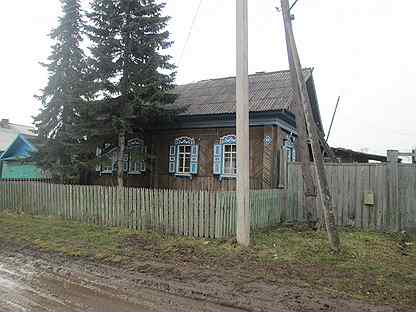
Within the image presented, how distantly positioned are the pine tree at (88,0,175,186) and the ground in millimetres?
5964

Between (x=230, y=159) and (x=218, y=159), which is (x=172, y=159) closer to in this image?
(x=218, y=159)

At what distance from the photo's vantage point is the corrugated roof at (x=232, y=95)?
15766 millimetres

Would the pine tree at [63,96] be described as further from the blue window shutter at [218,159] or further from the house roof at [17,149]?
the house roof at [17,149]

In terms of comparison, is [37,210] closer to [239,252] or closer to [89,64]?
[89,64]

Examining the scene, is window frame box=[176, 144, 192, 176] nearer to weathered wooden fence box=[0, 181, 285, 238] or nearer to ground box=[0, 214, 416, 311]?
weathered wooden fence box=[0, 181, 285, 238]

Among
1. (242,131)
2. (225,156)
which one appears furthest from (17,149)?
(242,131)

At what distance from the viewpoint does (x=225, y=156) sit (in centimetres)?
1644

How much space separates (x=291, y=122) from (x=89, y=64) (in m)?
8.84

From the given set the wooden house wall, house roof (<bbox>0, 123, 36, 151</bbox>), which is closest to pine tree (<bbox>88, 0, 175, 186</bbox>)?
the wooden house wall

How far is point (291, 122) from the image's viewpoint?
17297mm

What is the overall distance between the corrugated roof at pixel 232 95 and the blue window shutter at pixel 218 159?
1.49 metres

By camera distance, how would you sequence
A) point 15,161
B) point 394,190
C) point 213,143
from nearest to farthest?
point 394,190 → point 213,143 → point 15,161

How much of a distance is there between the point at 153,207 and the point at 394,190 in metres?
7.03

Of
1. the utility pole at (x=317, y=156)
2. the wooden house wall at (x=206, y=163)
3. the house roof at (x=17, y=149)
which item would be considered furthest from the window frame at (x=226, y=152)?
the house roof at (x=17, y=149)
